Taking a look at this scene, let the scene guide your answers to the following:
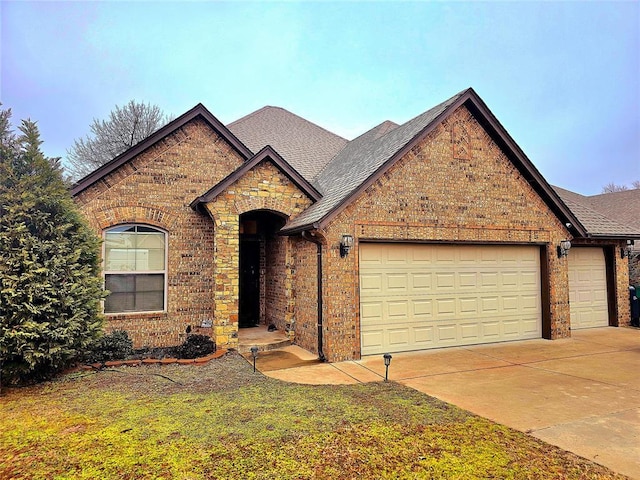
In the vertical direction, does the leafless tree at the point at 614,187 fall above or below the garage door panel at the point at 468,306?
above

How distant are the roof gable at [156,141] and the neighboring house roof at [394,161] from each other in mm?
2609

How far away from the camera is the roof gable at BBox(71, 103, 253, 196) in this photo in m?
8.99

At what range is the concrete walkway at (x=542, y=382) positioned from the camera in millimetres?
4527

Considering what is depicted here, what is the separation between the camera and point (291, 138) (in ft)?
52.3

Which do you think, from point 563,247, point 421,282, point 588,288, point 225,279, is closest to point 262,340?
point 225,279

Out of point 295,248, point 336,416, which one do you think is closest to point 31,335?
point 336,416

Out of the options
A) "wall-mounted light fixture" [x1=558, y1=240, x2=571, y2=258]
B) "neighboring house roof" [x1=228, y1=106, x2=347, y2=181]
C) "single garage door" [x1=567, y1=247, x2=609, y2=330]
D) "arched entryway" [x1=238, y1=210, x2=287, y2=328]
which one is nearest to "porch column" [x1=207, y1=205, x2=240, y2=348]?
"arched entryway" [x1=238, y1=210, x2=287, y2=328]

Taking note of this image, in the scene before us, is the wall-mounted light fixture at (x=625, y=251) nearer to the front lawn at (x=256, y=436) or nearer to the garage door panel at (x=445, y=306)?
the garage door panel at (x=445, y=306)

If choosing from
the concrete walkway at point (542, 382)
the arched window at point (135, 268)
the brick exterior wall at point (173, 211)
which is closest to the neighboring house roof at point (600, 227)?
the concrete walkway at point (542, 382)

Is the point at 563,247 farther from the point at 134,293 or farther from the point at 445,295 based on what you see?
the point at 134,293

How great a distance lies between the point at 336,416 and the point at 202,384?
255 centimetres

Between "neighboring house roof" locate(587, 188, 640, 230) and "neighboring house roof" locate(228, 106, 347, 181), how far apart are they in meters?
15.5

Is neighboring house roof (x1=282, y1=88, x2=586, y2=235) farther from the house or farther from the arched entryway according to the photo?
the arched entryway

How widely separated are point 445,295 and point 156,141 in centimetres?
779
